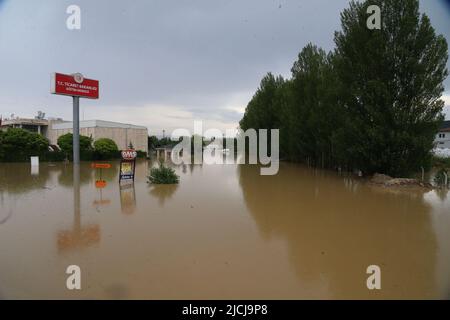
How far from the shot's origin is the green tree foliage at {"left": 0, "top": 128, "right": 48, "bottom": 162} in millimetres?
24328

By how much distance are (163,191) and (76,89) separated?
16175 mm

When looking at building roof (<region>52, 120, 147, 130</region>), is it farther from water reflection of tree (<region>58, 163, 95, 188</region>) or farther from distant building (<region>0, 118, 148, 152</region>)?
water reflection of tree (<region>58, 163, 95, 188</region>)

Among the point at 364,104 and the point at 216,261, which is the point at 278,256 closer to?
the point at 216,261

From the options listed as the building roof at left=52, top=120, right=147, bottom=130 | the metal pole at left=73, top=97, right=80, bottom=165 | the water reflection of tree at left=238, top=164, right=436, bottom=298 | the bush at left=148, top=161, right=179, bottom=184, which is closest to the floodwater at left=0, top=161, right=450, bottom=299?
the water reflection of tree at left=238, top=164, right=436, bottom=298

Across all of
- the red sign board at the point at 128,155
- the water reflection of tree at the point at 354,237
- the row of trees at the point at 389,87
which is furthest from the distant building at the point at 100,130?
the water reflection of tree at the point at 354,237

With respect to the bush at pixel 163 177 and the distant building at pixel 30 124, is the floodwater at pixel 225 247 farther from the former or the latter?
the distant building at pixel 30 124

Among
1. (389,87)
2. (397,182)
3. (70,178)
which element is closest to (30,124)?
(70,178)

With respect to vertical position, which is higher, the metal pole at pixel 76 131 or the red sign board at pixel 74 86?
the red sign board at pixel 74 86

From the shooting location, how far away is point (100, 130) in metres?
34.0

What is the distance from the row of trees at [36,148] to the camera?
24.5 m

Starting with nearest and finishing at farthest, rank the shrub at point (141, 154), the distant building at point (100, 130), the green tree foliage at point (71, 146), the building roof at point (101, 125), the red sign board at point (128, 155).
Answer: the red sign board at point (128, 155) → the green tree foliage at point (71, 146) → the building roof at point (101, 125) → the distant building at point (100, 130) → the shrub at point (141, 154)

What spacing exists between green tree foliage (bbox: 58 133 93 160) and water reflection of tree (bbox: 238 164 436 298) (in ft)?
77.9

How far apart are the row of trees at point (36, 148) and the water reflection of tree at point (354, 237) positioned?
2393 centimetres

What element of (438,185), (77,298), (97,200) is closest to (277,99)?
(438,185)
